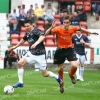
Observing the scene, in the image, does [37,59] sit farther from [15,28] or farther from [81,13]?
[81,13]

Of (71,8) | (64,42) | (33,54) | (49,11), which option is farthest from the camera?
(71,8)

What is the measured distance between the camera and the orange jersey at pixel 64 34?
1528 centimetres

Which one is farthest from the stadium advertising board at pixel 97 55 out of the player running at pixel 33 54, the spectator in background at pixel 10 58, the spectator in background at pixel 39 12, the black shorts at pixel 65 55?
the player running at pixel 33 54

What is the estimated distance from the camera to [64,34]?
1534 cm

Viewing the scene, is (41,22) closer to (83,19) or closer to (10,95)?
(83,19)

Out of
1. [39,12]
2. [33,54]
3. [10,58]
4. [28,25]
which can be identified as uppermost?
[28,25]

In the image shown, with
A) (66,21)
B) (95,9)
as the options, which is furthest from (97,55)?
(66,21)

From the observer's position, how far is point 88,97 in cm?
1342

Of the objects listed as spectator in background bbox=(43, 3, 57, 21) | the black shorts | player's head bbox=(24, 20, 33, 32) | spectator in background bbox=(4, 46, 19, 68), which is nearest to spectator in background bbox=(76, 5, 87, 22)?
spectator in background bbox=(43, 3, 57, 21)

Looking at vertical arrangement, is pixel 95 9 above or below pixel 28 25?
below

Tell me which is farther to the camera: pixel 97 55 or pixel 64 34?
pixel 97 55

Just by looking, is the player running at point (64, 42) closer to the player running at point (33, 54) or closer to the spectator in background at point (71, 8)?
the player running at point (33, 54)

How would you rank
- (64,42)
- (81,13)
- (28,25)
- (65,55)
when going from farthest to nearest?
(81,13)
(65,55)
(64,42)
(28,25)

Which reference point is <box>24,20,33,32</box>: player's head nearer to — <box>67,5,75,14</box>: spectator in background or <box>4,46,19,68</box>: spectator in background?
<box>4,46,19,68</box>: spectator in background
